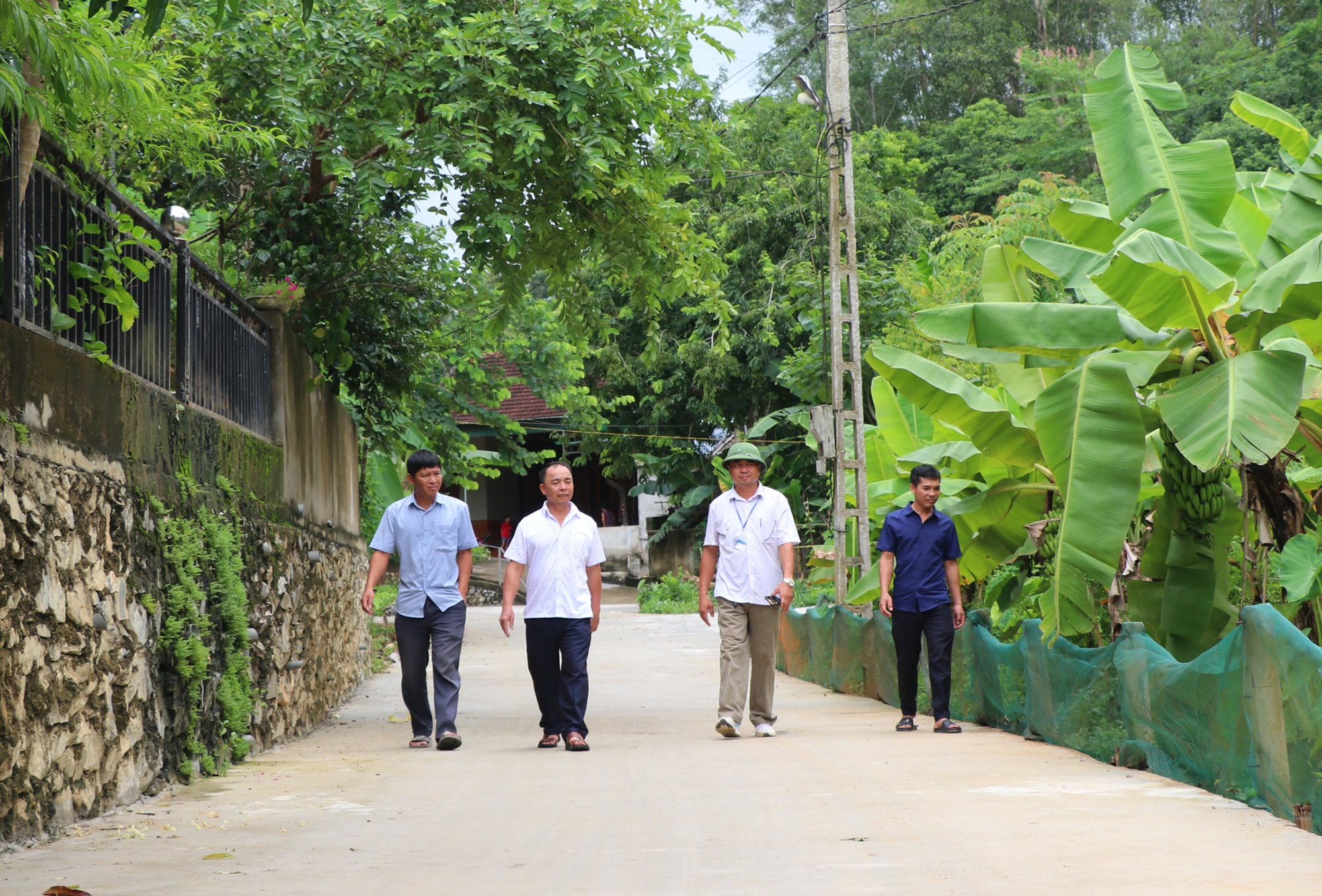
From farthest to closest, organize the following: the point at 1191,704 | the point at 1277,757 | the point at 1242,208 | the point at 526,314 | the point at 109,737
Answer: the point at 526,314, the point at 1242,208, the point at 1191,704, the point at 109,737, the point at 1277,757

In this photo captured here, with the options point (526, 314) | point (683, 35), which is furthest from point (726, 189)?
point (683, 35)

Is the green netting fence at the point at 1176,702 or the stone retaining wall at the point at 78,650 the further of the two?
the green netting fence at the point at 1176,702

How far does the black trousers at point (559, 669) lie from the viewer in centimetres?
898

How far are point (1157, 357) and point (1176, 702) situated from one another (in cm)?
226

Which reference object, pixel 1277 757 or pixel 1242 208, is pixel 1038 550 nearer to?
pixel 1242 208

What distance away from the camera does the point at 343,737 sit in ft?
33.4

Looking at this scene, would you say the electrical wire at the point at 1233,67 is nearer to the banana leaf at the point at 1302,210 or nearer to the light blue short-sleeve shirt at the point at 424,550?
the banana leaf at the point at 1302,210

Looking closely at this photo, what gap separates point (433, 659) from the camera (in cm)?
911

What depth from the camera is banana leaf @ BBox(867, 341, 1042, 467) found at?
9586mm

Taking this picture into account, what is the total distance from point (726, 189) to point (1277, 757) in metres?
Answer: 28.5

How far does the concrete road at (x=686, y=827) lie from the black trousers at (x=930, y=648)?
354 mm

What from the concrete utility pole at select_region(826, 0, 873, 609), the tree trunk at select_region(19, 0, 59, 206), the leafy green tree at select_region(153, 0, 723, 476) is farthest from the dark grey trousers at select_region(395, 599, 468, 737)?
the concrete utility pole at select_region(826, 0, 873, 609)

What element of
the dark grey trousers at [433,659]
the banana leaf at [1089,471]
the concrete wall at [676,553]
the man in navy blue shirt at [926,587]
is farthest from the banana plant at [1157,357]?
the concrete wall at [676,553]

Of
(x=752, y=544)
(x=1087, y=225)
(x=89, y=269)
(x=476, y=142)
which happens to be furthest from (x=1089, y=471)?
(x=89, y=269)
